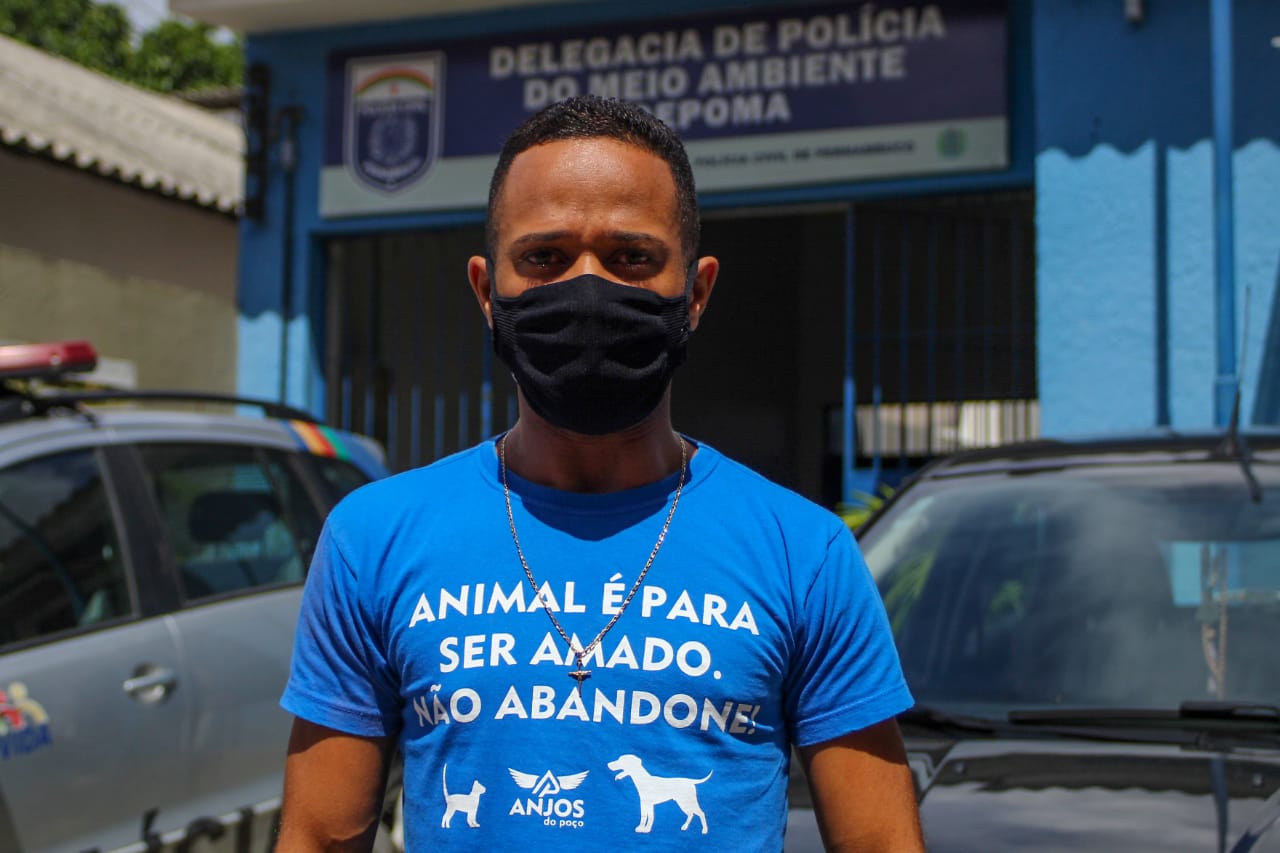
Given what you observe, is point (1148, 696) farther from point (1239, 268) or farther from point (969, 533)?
point (1239, 268)

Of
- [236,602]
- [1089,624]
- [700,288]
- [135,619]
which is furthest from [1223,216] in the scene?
[700,288]

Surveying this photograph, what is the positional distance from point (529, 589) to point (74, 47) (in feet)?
89.7

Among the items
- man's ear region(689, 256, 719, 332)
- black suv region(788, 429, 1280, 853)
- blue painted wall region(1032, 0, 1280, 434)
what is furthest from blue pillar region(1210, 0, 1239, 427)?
man's ear region(689, 256, 719, 332)

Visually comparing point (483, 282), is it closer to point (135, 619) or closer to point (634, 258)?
point (634, 258)

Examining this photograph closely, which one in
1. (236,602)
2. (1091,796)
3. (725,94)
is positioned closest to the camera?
(1091,796)

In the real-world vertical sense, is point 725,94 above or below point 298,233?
above

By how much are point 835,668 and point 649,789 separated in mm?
228

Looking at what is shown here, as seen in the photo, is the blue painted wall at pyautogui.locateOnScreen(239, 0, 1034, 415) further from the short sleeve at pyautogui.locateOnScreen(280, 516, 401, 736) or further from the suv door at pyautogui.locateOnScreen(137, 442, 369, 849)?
the short sleeve at pyautogui.locateOnScreen(280, 516, 401, 736)

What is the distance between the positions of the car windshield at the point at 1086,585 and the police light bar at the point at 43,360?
2.15 m

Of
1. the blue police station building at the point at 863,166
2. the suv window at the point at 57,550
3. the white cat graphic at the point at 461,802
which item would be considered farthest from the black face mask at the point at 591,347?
the blue police station building at the point at 863,166

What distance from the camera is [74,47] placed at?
85.7 ft

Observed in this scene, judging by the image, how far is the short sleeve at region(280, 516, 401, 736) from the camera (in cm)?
155

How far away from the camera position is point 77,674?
11.8ft

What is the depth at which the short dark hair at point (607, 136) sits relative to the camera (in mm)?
1583
